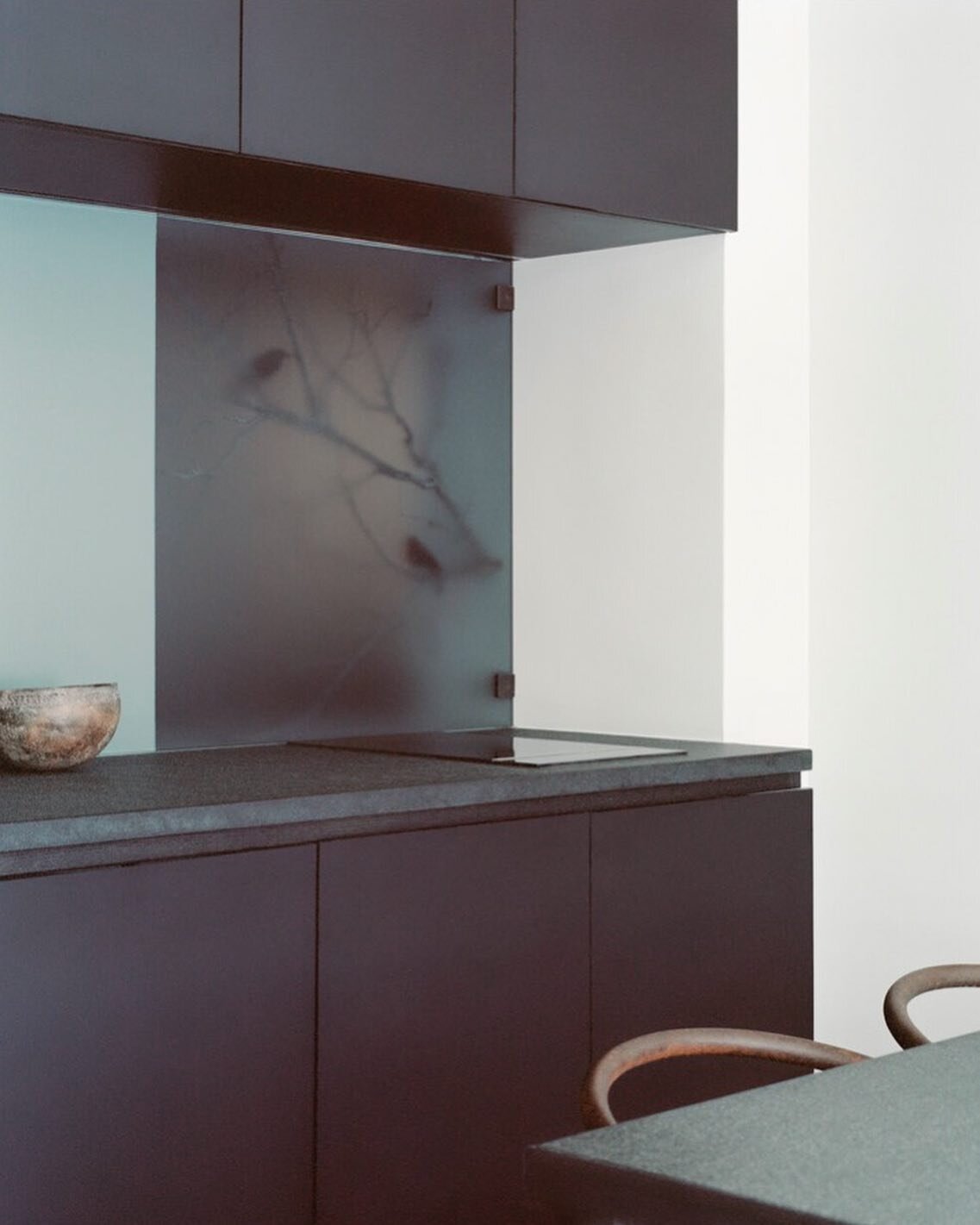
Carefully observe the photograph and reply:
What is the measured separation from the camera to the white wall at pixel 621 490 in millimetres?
3383

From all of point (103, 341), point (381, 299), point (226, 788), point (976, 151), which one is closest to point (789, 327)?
point (976, 151)

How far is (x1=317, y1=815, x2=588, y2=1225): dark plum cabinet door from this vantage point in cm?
238

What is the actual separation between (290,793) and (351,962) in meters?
0.26

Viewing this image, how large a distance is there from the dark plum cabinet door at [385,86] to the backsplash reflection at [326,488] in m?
0.48

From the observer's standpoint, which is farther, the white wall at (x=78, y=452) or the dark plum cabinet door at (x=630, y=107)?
the dark plum cabinet door at (x=630, y=107)

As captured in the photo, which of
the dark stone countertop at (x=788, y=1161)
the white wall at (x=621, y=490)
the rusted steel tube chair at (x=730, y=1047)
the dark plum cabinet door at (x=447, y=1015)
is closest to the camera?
the dark stone countertop at (x=788, y=1161)

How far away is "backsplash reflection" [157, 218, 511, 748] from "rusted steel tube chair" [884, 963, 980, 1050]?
5.02ft

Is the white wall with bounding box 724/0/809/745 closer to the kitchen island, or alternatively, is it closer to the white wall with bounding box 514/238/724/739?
the white wall with bounding box 514/238/724/739

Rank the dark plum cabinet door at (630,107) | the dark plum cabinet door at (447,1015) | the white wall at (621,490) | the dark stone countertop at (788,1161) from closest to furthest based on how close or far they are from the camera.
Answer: the dark stone countertop at (788,1161)
the dark plum cabinet door at (447,1015)
the dark plum cabinet door at (630,107)
the white wall at (621,490)

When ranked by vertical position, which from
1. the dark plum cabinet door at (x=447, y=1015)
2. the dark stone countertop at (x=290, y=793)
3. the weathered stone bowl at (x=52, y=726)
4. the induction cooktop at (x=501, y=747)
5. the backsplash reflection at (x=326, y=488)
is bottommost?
the dark plum cabinet door at (x=447, y=1015)

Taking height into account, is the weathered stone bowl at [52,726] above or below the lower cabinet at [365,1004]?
above

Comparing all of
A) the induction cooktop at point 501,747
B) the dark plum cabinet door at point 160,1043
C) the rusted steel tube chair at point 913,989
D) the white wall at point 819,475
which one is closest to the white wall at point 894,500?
the white wall at point 819,475

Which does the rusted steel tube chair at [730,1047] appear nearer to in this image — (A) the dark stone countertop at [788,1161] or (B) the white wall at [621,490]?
(A) the dark stone countertop at [788,1161]

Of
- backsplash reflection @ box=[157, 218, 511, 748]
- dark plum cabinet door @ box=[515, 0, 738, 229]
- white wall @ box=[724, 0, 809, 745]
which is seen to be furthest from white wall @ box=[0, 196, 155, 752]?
white wall @ box=[724, 0, 809, 745]
